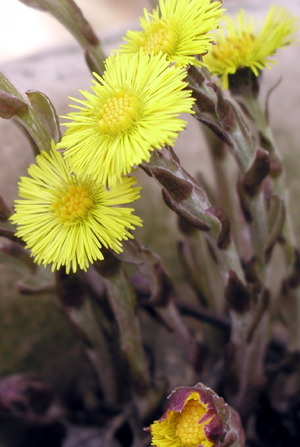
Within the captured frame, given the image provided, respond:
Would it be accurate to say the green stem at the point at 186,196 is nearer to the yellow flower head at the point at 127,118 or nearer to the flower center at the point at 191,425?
the yellow flower head at the point at 127,118

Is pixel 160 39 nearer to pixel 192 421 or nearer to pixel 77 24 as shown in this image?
pixel 77 24

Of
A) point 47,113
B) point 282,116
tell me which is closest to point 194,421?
point 47,113

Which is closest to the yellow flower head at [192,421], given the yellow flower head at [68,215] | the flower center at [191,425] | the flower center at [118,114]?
the flower center at [191,425]

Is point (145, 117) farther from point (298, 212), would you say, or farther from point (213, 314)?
point (298, 212)

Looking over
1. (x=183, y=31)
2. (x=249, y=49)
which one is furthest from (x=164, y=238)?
(x=183, y=31)

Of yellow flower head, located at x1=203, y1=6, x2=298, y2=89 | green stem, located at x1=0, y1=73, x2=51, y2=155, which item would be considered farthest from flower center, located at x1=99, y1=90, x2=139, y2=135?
yellow flower head, located at x1=203, y1=6, x2=298, y2=89

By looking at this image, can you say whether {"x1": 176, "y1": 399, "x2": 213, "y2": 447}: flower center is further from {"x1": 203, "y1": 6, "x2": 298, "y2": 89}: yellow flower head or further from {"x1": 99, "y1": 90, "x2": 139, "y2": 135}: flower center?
{"x1": 203, "y1": 6, "x2": 298, "y2": 89}: yellow flower head
